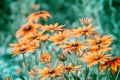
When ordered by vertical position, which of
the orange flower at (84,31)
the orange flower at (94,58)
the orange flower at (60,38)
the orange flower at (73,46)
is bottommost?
the orange flower at (94,58)

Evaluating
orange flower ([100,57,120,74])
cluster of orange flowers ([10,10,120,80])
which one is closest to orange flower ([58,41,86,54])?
cluster of orange flowers ([10,10,120,80])

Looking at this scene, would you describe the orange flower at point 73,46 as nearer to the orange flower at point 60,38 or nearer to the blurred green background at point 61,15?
the orange flower at point 60,38

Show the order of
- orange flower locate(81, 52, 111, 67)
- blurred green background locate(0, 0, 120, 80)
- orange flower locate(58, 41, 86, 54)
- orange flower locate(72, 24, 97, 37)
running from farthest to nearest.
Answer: blurred green background locate(0, 0, 120, 80), orange flower locate(72, 24, 97, 37), orange flower locate(58, 41, 86, 54), orange flower locate(81, 52, 111, 67)

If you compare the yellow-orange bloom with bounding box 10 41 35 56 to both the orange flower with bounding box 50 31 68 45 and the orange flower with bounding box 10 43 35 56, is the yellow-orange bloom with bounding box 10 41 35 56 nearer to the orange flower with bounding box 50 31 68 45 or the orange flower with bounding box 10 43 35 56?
the orange flower with bounding box 10 43 35 56

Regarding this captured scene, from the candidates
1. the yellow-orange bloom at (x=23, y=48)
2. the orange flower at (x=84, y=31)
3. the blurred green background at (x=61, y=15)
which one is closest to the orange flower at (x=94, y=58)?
the orange flower at (x=84, y=31)

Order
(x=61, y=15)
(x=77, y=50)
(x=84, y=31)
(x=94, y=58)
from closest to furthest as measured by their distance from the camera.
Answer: (x=94, y=58), (x=77, y=50), (x=84, y=31), (x=61, y=15)

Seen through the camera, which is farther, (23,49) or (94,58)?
(23,49)

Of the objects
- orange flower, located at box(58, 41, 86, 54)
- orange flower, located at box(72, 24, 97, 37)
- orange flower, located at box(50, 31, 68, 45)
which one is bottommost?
orange flower, located at box(58, 41, 86, 54)

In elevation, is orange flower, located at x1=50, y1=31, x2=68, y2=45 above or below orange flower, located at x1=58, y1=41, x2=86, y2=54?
above

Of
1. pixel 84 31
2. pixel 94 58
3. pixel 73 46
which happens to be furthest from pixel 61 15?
pixel 94 58

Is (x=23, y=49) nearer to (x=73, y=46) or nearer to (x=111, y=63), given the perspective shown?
(x=73, y=46)
